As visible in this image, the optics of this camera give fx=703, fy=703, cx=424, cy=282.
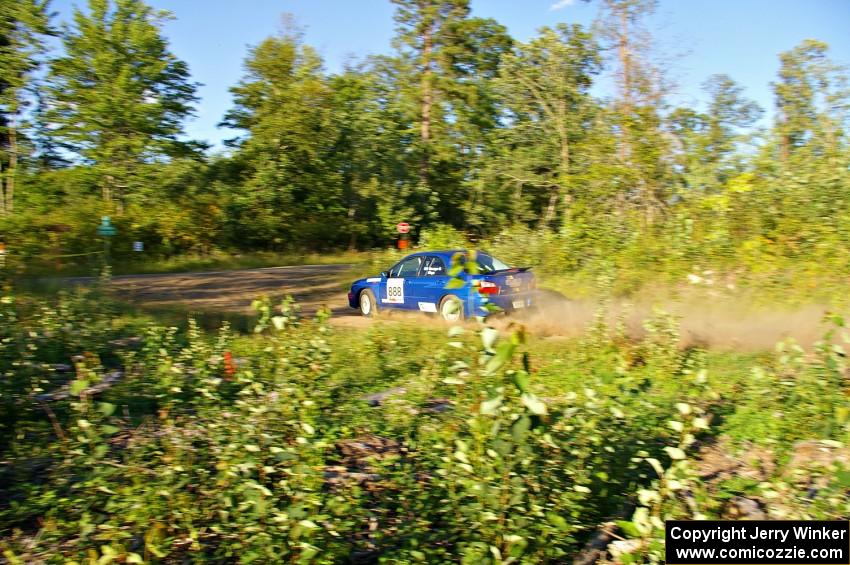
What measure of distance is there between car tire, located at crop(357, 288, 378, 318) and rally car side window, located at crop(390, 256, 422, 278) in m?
0.86

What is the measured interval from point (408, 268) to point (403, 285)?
0.36 m

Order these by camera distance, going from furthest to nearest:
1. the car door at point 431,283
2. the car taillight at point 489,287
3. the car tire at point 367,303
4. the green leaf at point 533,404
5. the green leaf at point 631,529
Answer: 1. the car tire at point 367,303
2. the car door at point 431,283
3. the car taillight at point 489,287
4. the green leaf at point 631,529
5. the green leaf at point 533,404

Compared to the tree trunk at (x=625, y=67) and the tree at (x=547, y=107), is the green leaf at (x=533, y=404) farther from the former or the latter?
the tree at (x=547, y=107)

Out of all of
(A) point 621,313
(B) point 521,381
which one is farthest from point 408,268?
(B) point 521,381

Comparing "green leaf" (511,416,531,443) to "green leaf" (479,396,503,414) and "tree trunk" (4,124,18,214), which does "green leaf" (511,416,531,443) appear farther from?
"tree trunk" (4,124,18,214)

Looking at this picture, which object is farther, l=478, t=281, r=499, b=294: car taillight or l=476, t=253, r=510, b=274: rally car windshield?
l=476, t=253, r=510, b=274: rally car windshield

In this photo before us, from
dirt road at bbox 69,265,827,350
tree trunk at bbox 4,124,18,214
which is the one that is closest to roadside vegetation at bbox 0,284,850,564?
dirt road at bbox 69,265,827,350

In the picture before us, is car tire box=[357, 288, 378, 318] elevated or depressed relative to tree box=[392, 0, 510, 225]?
depressed

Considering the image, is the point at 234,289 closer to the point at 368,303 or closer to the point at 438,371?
the point at 368,303

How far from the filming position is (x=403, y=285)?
564 inches

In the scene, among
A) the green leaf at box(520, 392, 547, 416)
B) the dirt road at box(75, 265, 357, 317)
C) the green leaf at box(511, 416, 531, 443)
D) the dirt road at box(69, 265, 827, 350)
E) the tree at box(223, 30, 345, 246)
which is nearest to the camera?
the green leaf at box(520, 392, 547, 416)

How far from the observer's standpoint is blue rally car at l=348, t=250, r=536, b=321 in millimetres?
12516

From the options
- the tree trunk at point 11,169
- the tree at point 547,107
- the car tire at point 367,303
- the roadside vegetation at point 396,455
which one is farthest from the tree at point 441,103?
the roadside vegetation at point 396,455

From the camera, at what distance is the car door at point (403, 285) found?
1410cm
